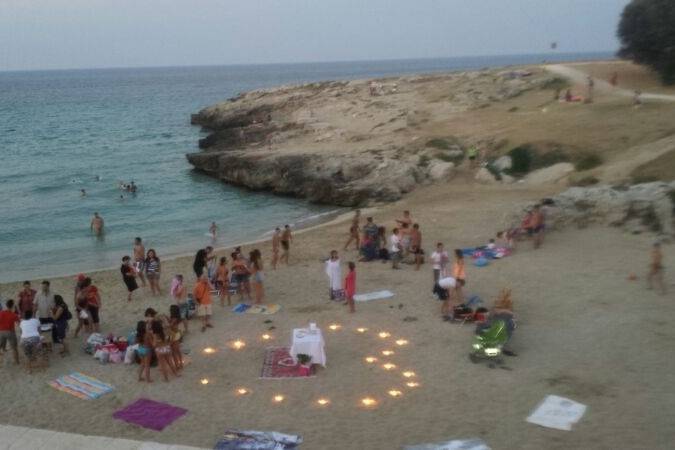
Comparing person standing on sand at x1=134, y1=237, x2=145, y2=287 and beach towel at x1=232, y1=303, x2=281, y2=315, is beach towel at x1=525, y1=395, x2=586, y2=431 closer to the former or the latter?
beach towel at x1=232, y1=303, x2=281, y2=315

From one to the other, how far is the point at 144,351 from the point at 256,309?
4.18 meters

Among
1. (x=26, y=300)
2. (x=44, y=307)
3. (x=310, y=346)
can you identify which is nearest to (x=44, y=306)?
(x=44, y=307)

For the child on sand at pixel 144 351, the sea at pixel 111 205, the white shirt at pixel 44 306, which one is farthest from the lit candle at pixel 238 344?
the sea at pixel 111 205

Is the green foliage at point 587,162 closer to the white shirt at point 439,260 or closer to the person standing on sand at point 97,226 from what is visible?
the white shirt at point 439,260

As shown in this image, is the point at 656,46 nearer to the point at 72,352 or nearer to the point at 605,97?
the point at 605,97

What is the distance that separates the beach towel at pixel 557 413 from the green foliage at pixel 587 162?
18.4 metres

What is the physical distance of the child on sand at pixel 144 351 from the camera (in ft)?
38.9

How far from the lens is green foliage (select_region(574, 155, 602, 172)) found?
26.9m

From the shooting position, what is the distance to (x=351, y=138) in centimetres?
3891

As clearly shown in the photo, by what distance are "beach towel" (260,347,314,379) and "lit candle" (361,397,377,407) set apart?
1.37m

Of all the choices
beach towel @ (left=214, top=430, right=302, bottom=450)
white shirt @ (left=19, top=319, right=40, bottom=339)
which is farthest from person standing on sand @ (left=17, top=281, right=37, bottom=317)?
beach towel @ (left=214, top=430, right=302, bottom=450)

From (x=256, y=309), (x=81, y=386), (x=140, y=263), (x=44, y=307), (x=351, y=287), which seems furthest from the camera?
(x=140, y=263)

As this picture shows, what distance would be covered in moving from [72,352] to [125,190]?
82.5 feet

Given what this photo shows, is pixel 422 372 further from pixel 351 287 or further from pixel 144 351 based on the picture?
pixel 144 351
